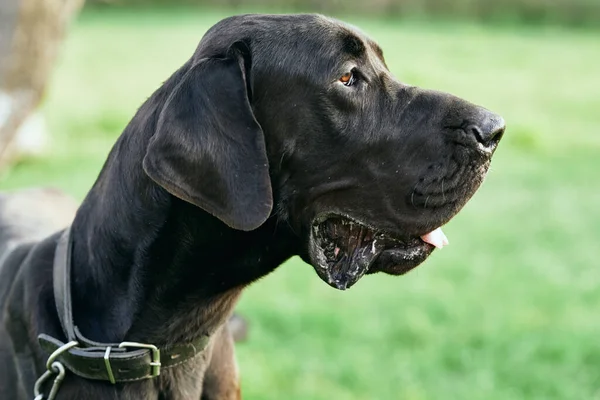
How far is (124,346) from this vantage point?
299 cm

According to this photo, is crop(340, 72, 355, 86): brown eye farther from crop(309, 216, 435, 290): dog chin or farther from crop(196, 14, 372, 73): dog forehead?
crop(309, 216, 435, 290): dog chin

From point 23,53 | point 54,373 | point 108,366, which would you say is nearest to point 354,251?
point 108,366

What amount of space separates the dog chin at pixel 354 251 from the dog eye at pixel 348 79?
438 mm

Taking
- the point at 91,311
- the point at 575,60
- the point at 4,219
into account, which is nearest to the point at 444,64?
the point at 575,60

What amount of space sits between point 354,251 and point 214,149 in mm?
619

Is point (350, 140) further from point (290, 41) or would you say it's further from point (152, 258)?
point (152, 258)

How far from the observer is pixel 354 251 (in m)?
3.05

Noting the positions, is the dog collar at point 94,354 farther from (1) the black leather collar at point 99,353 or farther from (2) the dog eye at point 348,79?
(2) the dog eye at point 348,79

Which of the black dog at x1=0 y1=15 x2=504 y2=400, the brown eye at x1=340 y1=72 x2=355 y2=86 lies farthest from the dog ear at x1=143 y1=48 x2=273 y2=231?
the brown eye at x1=340 y1=72 x2=355 y2=86

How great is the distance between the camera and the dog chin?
302 cm

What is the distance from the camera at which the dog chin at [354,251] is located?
3018mm

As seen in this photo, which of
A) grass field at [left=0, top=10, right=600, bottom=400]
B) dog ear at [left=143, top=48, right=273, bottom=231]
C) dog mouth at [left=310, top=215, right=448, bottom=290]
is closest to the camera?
dog ear at [left=143, top=48, right=273, bottom=231]

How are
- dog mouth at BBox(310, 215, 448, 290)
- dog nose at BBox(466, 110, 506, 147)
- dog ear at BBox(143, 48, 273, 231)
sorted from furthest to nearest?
dog mouth at BBox(310, 215, 448, 290) → dog nose at BBox(466, 110, 506, 147) → dog ear at BBox(143, 48, 273, 231)

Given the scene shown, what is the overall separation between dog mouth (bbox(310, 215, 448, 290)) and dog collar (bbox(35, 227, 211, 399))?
1.70 ft
